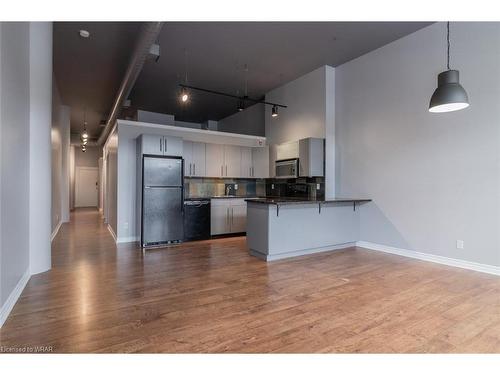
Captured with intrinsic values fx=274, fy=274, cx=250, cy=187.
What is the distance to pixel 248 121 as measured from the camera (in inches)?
326

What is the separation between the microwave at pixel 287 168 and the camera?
5.62 metres

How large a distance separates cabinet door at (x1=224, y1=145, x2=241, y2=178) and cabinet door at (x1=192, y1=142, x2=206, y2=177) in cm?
57

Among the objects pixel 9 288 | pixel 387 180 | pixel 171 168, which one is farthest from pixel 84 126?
pixel 387 180

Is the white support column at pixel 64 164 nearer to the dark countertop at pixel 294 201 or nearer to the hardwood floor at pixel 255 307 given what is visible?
the hardwood floor at pixel 255 307

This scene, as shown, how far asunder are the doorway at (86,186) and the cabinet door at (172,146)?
10.9m

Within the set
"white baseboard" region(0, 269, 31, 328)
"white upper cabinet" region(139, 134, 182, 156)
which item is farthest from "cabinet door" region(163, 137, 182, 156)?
"white baseboard" region(0, 269, 31, 328)

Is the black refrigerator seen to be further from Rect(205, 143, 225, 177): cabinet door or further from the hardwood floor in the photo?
Rect(205, 143, 225, 177): cabinet door

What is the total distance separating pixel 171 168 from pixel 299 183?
2.71 m

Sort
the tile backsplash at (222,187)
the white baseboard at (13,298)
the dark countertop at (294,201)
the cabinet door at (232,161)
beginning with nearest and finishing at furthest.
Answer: the white baseboard at (13,298) < the dark countertop at (294,201) < the tile backsplash at (222,187) < the cabinet door at (232,161)

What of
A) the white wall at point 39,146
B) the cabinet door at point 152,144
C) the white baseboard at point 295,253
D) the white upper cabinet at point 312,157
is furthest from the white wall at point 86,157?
the white baseboard at point 295,253

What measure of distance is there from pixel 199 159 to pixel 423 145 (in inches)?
174

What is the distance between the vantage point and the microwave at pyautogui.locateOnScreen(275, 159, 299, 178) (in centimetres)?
562
